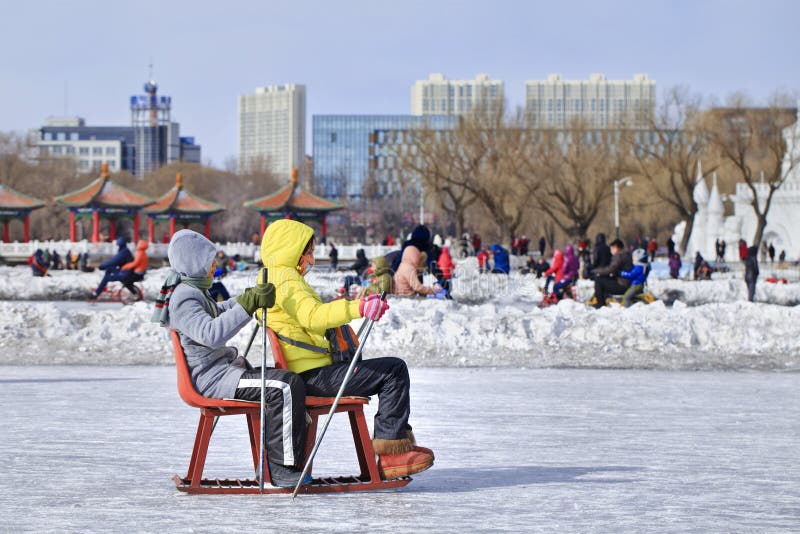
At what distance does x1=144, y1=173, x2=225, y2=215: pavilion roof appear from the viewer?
193 feet

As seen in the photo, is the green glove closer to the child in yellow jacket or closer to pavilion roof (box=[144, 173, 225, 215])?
the child in yellow jacket

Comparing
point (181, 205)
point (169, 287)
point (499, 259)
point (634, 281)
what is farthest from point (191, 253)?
point (181, 205)

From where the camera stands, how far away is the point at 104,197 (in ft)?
187

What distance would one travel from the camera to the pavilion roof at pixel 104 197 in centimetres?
5616

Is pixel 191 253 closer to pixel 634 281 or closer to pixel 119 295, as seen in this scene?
pixel 634 281

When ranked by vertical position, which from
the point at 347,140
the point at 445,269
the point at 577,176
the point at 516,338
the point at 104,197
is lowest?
the point at 516,338

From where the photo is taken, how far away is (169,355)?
1412 cm

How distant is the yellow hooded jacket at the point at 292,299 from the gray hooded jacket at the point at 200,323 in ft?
0.64

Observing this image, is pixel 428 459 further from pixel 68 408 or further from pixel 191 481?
pixel 68 408

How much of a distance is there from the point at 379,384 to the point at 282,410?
1.58ft

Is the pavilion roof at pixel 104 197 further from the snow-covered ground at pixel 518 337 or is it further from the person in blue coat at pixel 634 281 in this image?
the snow-covered ground at pixel 518 337

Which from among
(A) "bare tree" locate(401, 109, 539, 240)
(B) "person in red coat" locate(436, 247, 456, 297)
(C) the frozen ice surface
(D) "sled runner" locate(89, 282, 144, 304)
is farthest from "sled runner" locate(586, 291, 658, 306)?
(A) "bare tree" locate(401, 109, 539, 240)

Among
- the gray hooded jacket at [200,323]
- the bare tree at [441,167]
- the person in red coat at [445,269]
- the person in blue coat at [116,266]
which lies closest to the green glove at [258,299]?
the gray hooded jacket at [200,323]

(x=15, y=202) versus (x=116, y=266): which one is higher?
(x=15, y=202)
